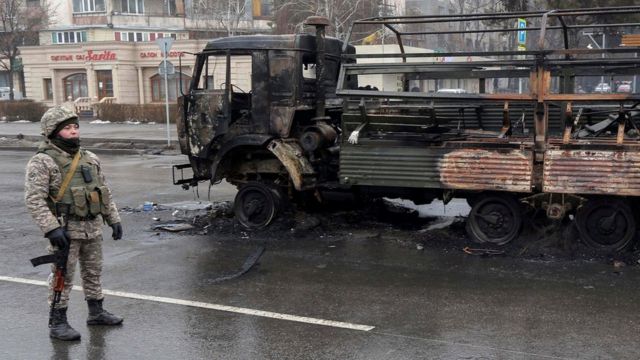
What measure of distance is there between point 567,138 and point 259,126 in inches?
143

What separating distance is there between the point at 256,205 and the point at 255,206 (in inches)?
0.7

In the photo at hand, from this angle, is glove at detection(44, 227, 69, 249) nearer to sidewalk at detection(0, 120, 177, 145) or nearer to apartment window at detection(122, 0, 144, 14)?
sidewalk at detection(0, 120, 177, 145)

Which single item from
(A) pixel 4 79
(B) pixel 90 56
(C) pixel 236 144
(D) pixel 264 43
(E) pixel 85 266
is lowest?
(E) pixel 85 266

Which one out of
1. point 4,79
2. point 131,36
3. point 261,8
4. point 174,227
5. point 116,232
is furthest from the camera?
point 261,8

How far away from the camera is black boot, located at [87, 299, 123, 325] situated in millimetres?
5359

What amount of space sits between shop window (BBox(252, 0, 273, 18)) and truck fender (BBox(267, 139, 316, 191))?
61.5 metres

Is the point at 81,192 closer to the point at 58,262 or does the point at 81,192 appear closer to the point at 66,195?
the point at 66,195

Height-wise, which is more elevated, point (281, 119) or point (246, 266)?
point (281, 119)

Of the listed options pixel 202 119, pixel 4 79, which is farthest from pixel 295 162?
pixel 4 79

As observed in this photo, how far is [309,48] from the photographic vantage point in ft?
28.3

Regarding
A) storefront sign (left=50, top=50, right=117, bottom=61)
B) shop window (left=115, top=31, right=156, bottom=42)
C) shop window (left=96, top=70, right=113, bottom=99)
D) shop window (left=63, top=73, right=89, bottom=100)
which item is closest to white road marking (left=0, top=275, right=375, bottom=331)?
storefront sign (left=50, top=50, right=117, bottom=61)

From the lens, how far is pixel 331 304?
5.80 metres

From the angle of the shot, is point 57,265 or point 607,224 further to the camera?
point 607,224

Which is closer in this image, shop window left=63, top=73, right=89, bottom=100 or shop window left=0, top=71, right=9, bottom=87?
shop window left=63, top=73, right=89, bottom=100
